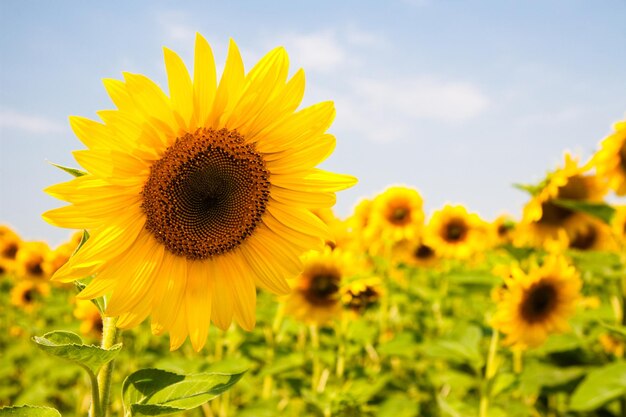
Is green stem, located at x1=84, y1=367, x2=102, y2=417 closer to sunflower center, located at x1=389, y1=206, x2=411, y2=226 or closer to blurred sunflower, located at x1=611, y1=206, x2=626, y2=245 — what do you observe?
sunflower center, located at x1=389, y1=206, x2=411, y2=226

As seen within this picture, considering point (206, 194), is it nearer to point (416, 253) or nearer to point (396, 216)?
point (396, 216)

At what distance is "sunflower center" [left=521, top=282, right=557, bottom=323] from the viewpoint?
13.2 feet

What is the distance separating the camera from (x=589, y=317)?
4.46 metres

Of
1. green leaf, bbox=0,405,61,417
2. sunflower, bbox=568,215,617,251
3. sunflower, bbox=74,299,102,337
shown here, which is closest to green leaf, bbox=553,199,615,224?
sunflower, bbox=568,215,617,251

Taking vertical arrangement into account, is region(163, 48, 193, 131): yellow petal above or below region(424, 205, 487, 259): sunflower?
below

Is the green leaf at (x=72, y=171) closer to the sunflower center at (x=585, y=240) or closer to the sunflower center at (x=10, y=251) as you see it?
the sunflower center at (x=585, y=240)

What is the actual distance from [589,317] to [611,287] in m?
2.42

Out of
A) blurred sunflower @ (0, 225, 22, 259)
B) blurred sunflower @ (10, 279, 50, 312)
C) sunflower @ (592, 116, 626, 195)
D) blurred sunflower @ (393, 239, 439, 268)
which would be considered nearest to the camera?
sunflower @ (592, 116, 626, 195)

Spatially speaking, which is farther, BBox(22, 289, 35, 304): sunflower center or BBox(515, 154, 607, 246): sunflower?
BBox(22, 289, 35, 304): sunflower center

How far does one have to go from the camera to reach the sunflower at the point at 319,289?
13.3ft

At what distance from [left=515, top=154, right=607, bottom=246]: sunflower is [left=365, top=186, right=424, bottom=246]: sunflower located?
1669 mm

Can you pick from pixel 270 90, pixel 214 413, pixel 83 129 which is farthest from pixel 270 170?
pixel 214 413

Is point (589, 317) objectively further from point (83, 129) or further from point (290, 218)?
point (83, 129)

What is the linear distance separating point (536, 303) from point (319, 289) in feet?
5.18
